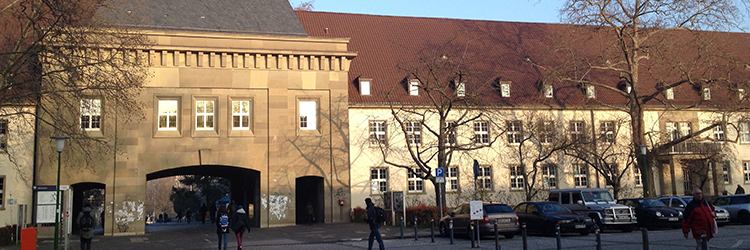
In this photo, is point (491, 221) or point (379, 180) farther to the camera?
point (379, 180)

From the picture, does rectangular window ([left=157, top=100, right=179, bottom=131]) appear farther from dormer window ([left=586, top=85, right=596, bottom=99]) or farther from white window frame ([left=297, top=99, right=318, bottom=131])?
dormer window ([left=586, top=85, right=596, bottom=99])

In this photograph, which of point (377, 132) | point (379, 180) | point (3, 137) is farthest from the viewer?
point (377, 132)

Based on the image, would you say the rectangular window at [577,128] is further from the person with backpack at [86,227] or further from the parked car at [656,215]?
the person with backpack at [86,227]

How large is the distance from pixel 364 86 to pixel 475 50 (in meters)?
9.91

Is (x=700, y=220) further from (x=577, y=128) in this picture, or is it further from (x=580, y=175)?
(x=580, y=175)

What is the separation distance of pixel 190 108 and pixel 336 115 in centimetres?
776

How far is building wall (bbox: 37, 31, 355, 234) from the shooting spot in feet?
109

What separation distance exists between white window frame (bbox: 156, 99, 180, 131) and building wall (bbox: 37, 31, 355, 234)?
0.22 m

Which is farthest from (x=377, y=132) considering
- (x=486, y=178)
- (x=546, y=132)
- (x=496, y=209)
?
(x=496, y=209)

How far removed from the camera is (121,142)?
33250 millimetres

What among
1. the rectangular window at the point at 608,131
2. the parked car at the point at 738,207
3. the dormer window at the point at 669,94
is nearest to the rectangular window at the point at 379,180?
the rectangular window at the point at 608,131

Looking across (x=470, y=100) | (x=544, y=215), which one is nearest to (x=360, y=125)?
(x=470, y=100)

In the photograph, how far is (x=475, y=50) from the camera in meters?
45.5

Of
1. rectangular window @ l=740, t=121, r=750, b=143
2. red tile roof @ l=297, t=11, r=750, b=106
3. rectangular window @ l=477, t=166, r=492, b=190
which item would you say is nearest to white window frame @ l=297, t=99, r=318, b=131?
red tile roof @ l=297, t=11, r=750, b=106
